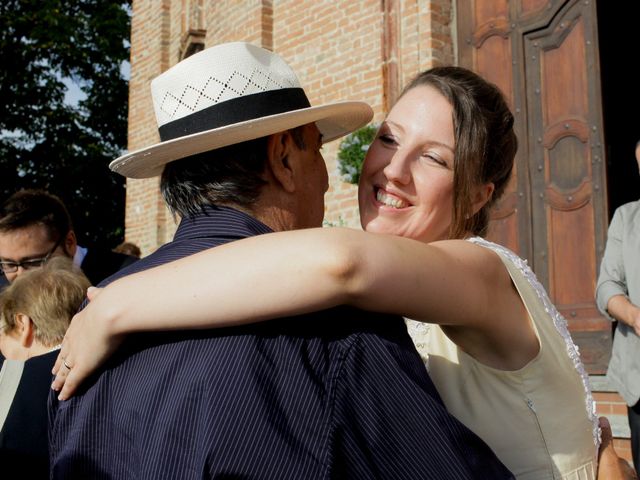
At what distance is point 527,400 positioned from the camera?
5.41 ft

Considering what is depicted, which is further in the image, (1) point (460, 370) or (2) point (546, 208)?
(2) point (546, 208)

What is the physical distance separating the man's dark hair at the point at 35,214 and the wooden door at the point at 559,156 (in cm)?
365

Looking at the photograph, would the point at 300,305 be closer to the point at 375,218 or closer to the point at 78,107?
the point at 375,218

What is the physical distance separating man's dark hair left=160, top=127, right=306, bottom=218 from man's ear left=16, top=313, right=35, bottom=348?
203cm

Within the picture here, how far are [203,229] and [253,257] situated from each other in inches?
10.5

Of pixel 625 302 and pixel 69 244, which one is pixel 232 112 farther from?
pixel 625 302

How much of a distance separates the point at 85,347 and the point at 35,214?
3.51m

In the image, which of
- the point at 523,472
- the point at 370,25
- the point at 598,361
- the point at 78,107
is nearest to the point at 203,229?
the point at 523,472

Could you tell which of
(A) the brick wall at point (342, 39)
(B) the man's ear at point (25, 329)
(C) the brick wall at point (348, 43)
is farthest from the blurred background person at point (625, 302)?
(B) the man's ear at point (25, 329)

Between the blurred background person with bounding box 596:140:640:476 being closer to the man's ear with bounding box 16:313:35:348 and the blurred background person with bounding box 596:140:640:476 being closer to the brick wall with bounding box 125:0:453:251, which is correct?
the brick wall with bounding box 125:0:453:251

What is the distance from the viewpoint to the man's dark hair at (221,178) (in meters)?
1.54

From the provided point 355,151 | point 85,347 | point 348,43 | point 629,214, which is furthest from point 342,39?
point 85,347

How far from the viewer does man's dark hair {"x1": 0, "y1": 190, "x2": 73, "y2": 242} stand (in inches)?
183

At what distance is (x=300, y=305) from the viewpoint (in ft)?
4.16
